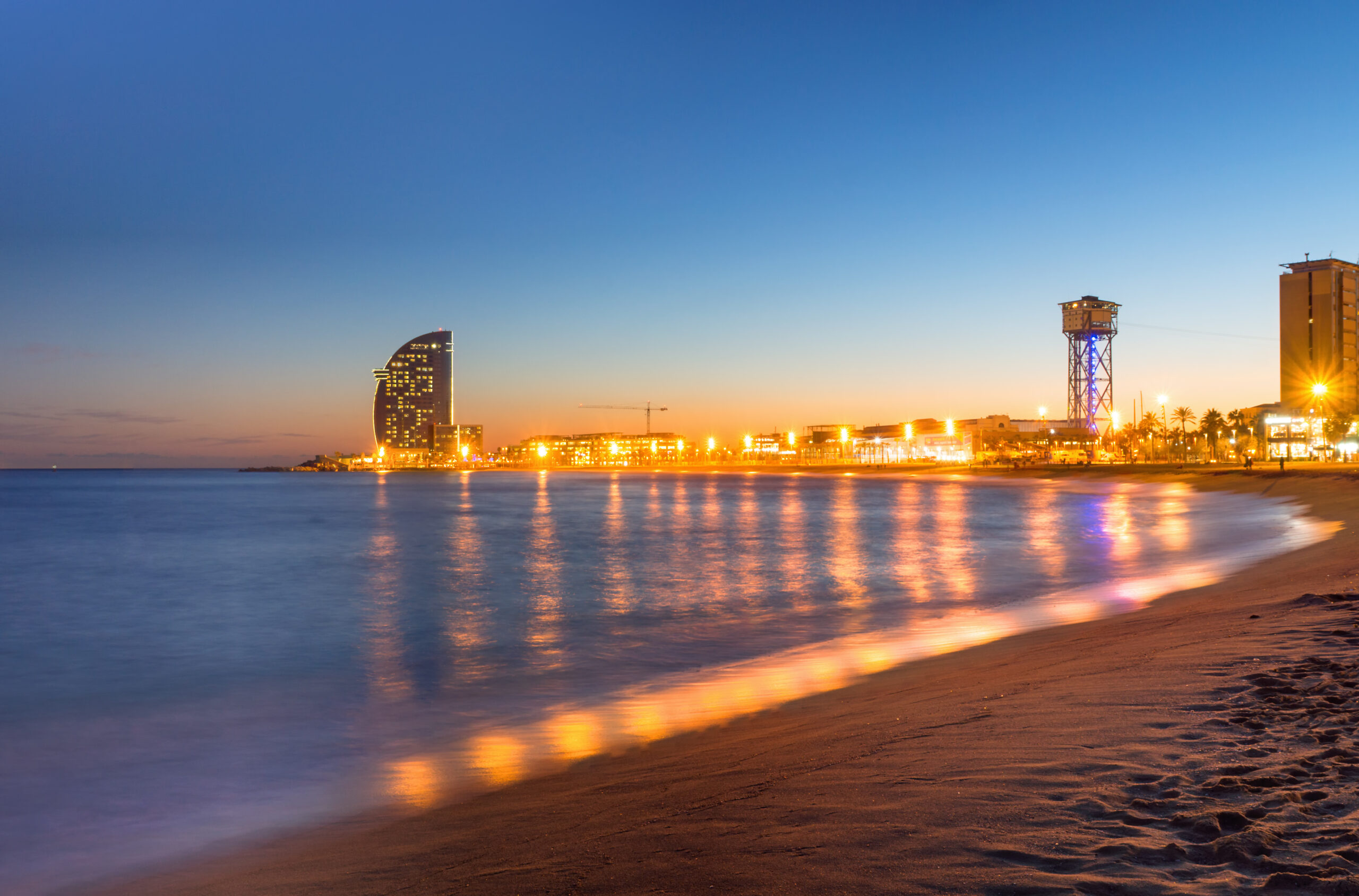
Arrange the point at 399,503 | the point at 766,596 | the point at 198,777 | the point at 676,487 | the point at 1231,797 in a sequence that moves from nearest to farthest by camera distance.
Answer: the point at 1231,797, the point at 198,777, the point at 766,596, the point at 399,503, the point at 676,487

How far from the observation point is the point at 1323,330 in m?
111

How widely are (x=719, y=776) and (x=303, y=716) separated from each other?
19.0ft

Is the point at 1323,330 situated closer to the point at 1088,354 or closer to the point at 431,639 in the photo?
the point at 1088,354

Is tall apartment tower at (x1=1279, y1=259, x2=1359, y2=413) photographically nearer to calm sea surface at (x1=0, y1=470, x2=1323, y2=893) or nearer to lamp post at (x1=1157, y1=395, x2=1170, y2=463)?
lamp post at (x1=1157, y1=395, x2=1170, y2=463)

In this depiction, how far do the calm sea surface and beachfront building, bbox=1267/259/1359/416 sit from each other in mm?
92826

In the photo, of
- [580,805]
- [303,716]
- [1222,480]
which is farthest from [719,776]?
[1222,480]

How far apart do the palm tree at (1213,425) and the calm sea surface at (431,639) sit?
249 ft

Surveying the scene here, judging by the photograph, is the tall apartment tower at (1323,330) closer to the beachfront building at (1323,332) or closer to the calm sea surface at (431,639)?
the beachfront building at (1323,332)

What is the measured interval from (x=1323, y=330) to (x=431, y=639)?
13431 cm

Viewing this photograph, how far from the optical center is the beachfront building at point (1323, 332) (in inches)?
4318

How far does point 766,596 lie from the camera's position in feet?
59.8

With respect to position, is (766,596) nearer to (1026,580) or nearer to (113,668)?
(1026,580)

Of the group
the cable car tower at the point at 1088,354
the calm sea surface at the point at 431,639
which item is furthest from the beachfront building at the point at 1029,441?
the calm sea surface at the point at 431,639

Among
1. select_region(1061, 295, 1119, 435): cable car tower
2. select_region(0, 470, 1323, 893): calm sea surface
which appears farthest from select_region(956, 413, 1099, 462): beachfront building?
select_region(0, 470, 1323, 893): calm sea surface
